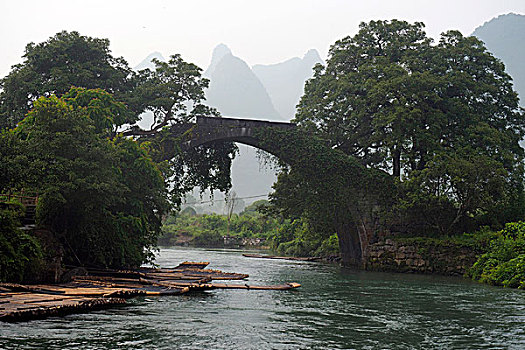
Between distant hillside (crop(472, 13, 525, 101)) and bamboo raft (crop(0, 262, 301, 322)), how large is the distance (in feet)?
456

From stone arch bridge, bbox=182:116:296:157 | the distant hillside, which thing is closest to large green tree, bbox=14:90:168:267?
stone arch bridge, bbox=182:116:296:157

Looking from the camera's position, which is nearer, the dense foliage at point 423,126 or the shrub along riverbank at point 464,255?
the shrub along riverbank at point 464,255

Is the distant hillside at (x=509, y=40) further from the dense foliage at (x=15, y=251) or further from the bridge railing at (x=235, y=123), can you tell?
the dense foliage at (x=15, y=251)

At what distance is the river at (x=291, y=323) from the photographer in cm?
766

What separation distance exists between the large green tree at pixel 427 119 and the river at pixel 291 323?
779 cm

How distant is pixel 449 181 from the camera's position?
22203mm

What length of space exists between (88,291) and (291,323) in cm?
379

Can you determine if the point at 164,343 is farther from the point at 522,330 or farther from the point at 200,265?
the point at 200,265

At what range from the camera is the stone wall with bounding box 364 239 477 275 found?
22.1 meters

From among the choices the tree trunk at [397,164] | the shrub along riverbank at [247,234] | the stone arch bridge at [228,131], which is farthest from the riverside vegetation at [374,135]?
the shrub along riverbank at [247,234]

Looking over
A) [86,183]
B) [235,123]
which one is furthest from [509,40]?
[86,183]

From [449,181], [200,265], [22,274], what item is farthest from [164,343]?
[449,181]

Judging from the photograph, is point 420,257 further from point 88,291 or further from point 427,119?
point 88,291

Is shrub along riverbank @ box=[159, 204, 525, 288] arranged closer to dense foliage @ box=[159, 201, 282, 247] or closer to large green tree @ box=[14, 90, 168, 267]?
large green tree @ box=[14, 90, 168, 267]
